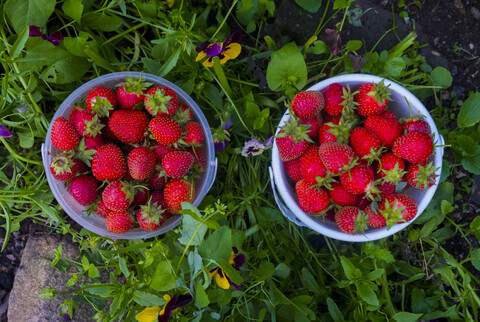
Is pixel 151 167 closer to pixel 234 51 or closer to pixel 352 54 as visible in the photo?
pixel 234 51

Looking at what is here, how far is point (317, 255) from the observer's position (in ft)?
4.01

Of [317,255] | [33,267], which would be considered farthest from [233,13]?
[33,267]

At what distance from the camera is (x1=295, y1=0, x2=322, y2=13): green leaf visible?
Result: 1.16 metres

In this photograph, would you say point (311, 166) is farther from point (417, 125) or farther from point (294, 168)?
point (417, 125)

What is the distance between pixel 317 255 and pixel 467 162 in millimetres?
498

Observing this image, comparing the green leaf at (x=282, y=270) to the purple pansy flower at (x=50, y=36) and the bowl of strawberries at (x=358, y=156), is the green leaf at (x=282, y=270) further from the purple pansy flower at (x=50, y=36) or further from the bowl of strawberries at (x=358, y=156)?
the purple pansy flower at (x=50, y=36)

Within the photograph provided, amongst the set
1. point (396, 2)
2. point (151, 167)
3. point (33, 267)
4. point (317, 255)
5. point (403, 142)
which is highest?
point (396, 2)

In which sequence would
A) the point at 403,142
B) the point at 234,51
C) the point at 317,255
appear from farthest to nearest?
the point at 317,255 → the point at 234,51 → the point at 403,142

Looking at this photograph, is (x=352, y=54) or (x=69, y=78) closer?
(x=69, y=78)

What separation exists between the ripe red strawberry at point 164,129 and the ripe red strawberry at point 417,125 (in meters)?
0.55

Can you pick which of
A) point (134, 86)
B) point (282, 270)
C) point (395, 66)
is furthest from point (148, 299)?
point (395, 66)

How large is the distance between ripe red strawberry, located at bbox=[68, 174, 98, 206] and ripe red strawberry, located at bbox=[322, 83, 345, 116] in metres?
0.61

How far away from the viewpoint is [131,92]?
0.96 m

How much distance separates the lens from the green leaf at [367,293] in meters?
0.96
